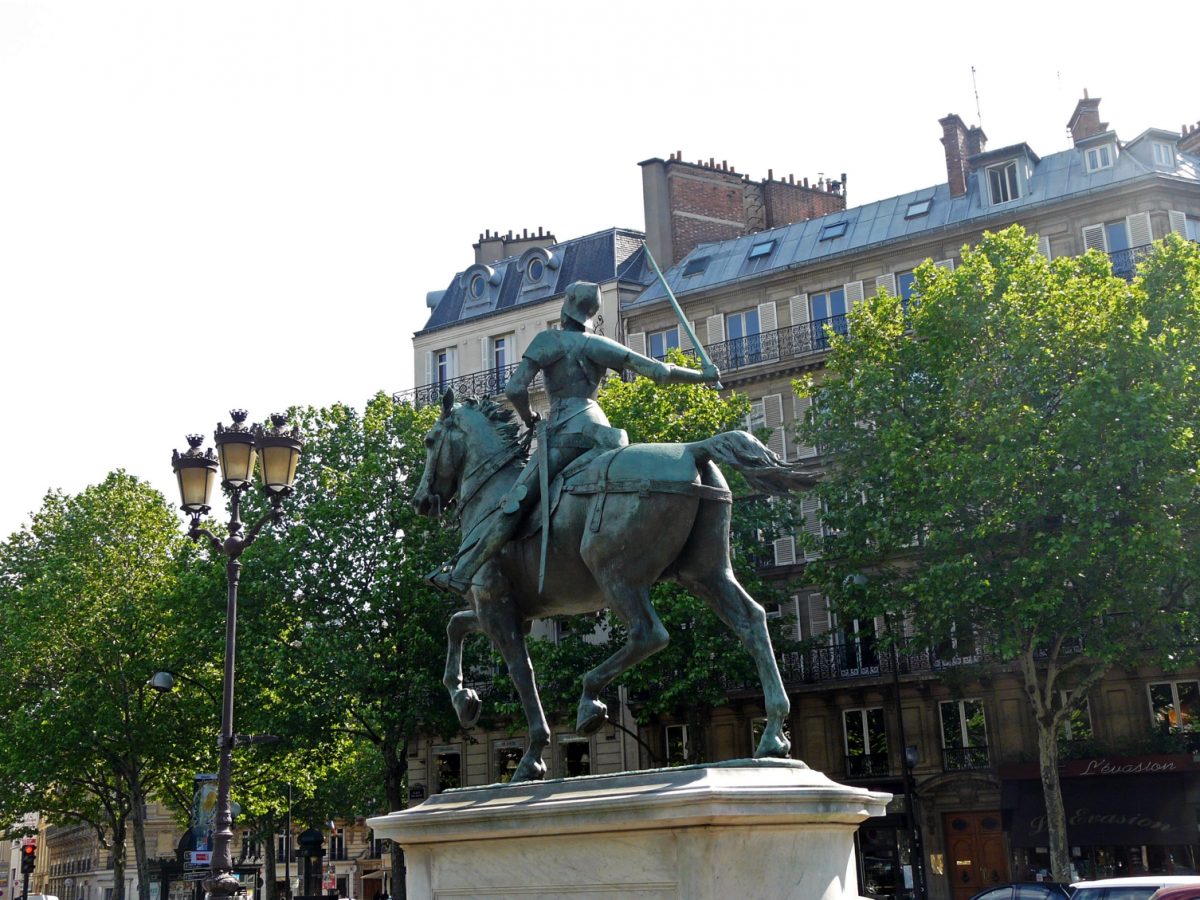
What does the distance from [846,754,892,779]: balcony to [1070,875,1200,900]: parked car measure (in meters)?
21.1

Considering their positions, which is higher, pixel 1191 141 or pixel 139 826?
pixel 1191 141

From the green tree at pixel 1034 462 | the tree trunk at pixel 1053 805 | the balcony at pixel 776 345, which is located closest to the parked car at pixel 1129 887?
the green tree at pixel 1034 462

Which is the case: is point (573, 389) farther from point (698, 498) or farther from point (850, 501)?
point (850, 501)

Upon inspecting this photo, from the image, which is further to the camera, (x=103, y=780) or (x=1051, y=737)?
(x=103, y=780)

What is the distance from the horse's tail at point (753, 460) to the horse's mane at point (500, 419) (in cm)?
175

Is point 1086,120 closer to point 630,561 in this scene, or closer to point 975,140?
point 975,140

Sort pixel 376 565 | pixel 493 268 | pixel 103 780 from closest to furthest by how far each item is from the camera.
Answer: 1. pixel 376 565
2. pixel 103 780
3. pixel 493 268

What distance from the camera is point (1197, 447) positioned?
1071 inches

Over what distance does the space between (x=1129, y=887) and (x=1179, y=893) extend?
4.65 ft

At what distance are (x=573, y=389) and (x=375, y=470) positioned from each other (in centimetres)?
2726

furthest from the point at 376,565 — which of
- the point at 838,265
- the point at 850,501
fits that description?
the point at 838,265

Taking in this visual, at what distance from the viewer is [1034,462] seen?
1102 inches

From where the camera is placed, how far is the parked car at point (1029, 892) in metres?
19.9

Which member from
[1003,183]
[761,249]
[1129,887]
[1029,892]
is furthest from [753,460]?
[761,249]
